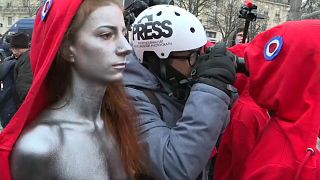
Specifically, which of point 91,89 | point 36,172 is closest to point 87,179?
point 36,172

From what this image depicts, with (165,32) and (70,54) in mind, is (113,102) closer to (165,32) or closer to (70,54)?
(70,54)

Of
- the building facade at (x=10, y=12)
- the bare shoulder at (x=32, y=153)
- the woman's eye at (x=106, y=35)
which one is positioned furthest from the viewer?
the building facade at (x=10, y=12)

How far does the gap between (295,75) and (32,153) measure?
1.03 meters

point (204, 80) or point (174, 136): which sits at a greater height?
point (204, 80)

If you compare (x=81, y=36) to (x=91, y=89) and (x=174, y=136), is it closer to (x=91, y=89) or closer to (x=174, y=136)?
(x=91, y=89)

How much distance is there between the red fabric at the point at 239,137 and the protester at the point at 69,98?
0.71 metres

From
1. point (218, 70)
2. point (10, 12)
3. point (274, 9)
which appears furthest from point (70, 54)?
point (10, 12)

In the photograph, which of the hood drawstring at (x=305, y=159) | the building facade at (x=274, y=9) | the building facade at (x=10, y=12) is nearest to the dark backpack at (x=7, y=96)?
the hood drawstring at (x=305, y=159)

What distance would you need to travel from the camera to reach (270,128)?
1.76 m

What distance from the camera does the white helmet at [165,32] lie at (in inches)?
81.8

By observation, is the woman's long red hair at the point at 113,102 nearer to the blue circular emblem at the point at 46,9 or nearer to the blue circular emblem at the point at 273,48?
the blue circular emblem at the point at 46,9

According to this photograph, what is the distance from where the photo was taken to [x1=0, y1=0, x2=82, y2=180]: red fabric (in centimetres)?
128

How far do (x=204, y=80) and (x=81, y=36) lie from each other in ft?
2.02

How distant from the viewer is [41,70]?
4.29 ft
